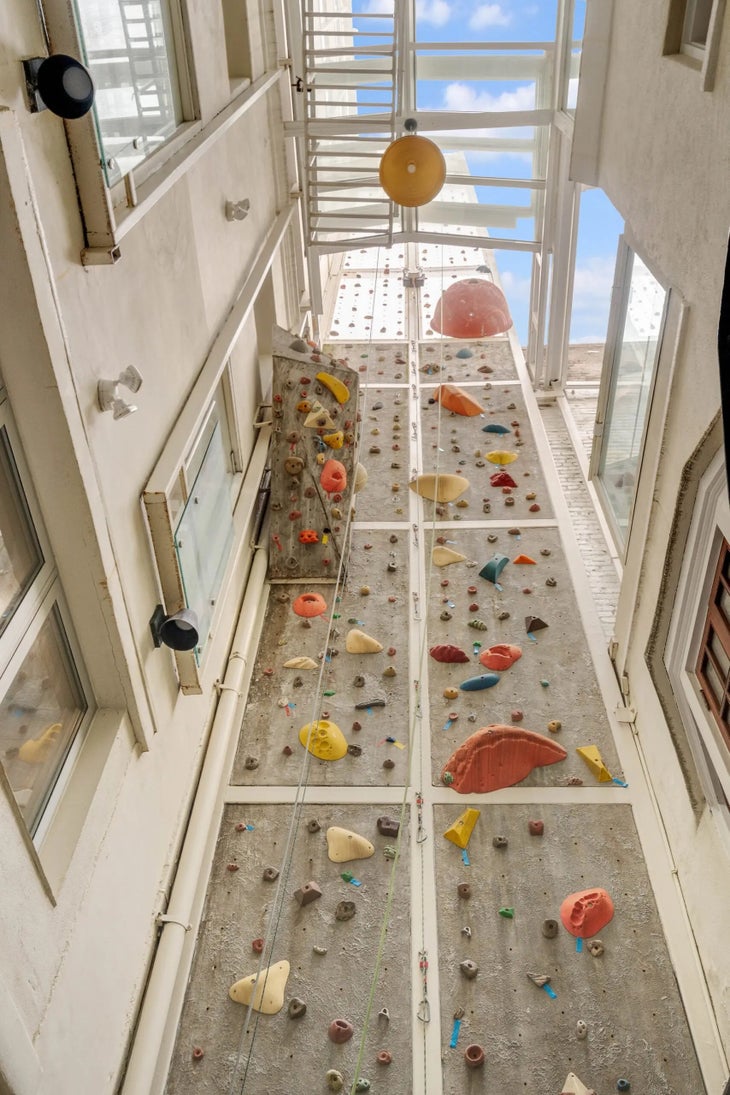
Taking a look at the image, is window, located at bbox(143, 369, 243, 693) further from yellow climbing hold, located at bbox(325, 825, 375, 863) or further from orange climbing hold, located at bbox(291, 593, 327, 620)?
yellow climbing hold, located at bbox(325, 825, 375, 863)

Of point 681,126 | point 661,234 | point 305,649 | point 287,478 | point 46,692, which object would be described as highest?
point 681,126

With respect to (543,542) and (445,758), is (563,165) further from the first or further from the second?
(445,758)

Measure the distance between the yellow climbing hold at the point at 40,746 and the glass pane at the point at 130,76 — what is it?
2209 millimetres

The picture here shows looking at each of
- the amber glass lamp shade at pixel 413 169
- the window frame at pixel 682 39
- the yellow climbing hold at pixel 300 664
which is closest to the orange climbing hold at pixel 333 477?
the yellow climbing hold at pixel 300 664

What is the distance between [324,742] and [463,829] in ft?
3.42

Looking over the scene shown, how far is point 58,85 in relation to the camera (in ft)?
9.41

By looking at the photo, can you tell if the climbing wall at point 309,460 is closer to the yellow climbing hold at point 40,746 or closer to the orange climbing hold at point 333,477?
the orange climbing hold at point 333,477

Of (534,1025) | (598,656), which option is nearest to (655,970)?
(534,1025)

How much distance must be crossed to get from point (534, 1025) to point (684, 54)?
4.83 m

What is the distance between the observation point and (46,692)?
11.7ft

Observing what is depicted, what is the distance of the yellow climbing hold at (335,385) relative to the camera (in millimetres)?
7453

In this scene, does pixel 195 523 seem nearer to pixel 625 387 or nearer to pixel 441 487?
pixel 441 487

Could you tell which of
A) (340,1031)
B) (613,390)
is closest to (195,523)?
(340,1031)

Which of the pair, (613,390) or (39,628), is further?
(613,390)
